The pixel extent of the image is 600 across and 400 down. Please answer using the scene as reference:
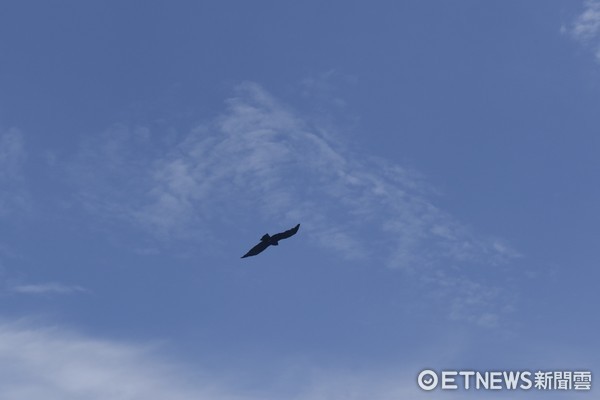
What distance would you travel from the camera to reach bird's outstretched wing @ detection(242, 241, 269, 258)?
5606 cm

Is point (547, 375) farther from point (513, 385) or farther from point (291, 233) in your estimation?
point (291, 233)

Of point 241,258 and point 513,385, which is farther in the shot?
point 513,385

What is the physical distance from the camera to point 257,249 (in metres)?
56.3

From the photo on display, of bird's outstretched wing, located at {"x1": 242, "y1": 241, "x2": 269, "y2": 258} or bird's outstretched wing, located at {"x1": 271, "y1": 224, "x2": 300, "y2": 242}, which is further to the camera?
bird's outstretched wing, located at {"x1": 242, "y1": 241, "x2": 269, "y2": 258}

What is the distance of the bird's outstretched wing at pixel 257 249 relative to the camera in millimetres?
56062

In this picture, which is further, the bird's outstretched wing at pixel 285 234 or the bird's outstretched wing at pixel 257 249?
the bird's outstretched wing at pixel 257 249

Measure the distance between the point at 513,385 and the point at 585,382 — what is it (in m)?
7.10

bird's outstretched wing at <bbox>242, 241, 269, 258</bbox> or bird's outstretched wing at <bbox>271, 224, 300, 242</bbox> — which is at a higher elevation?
bird's outstretched wing at <bbox>271, 224, 300, 242</bbox>

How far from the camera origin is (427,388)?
63344 mm

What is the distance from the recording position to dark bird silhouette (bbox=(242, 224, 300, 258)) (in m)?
55.1

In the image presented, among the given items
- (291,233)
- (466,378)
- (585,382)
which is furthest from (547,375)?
(291,233)

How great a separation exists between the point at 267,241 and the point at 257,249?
3.83ft

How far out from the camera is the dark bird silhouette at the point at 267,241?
55094 millimetres

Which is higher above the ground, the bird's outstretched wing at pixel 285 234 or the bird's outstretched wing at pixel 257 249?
the bird's outstretched wing at pixel 285 234
